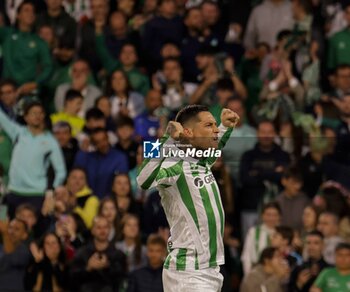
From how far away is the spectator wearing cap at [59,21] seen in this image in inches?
671

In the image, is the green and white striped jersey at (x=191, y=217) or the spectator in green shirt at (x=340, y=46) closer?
the green and white striped jersey at (x=191, y=217)

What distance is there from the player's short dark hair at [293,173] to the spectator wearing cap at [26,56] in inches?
150

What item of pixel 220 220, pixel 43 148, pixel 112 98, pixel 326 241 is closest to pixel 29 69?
pixel 112 98

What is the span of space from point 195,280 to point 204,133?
0.98m

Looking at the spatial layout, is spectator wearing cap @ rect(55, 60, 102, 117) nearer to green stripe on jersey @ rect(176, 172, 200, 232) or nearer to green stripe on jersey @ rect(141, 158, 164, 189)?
green stripe on jersey @ rect(176, 172, 200, 232)

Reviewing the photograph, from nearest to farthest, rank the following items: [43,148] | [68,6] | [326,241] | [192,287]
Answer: [192,287]
[326,241]
[43,148]
[68,6]

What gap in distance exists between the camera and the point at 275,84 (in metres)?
15.7

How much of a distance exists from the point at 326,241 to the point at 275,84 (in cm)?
294

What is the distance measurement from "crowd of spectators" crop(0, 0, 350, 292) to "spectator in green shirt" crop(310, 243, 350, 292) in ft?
0.04

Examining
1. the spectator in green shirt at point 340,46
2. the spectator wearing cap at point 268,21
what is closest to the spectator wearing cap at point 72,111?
the spectator wearing cap at point 268,21

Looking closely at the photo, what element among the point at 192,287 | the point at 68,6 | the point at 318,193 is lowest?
the point at 192,287

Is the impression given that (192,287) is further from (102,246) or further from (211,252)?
(102,246)

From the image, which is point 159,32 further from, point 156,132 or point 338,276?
point 338,276

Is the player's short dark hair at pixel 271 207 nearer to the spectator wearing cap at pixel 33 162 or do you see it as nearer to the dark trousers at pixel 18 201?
the spectator wearing cap at pixel 33 162
